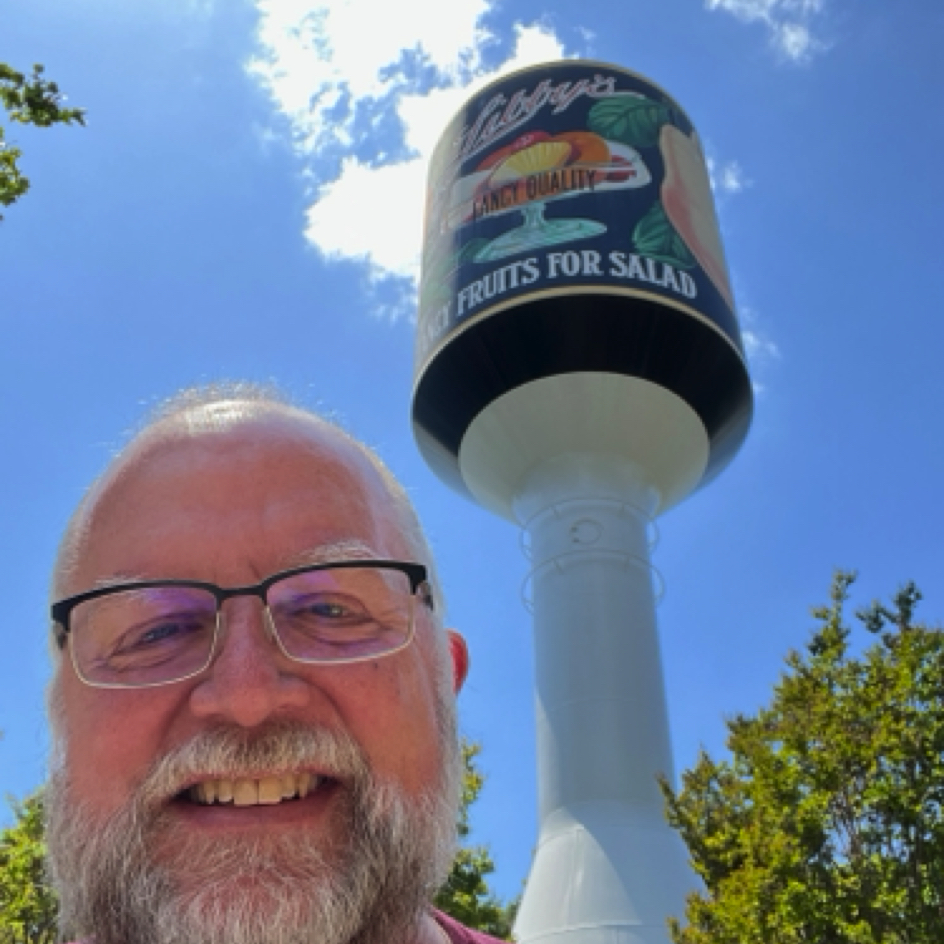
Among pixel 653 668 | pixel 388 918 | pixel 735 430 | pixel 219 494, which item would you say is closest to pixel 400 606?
pixel 219 494

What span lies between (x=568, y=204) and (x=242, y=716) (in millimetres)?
15375

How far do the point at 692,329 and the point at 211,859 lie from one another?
48.2 ft

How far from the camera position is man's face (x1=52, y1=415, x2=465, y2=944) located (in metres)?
1.43

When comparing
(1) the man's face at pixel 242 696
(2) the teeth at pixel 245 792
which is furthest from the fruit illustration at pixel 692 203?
(2) the teeth at pixel 245 792

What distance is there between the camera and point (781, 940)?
8.86 metres

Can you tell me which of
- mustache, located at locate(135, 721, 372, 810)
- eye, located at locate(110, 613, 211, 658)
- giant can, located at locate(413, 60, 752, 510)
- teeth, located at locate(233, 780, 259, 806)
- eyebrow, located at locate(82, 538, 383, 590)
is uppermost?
giant can, located at locate(413, 60, 752, 510)

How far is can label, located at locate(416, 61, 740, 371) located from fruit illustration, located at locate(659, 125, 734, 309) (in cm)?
4

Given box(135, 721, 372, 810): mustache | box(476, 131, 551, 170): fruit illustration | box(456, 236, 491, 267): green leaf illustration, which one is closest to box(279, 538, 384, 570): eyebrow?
box(135, 721, 372, 810): mustache

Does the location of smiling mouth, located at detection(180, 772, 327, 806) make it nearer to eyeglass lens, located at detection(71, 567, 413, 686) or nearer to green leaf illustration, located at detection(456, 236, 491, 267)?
eyeglass lens, located at detection(71, 567, 413, 686)

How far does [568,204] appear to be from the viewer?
1593 cm

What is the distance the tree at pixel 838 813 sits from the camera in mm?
8508

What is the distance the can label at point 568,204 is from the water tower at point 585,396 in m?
0.04

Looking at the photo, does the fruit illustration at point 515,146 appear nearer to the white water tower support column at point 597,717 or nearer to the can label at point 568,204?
the can label at point 568,204

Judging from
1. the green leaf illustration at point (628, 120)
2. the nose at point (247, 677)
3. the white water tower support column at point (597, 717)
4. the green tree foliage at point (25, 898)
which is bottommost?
the nose at point (247, 677)
